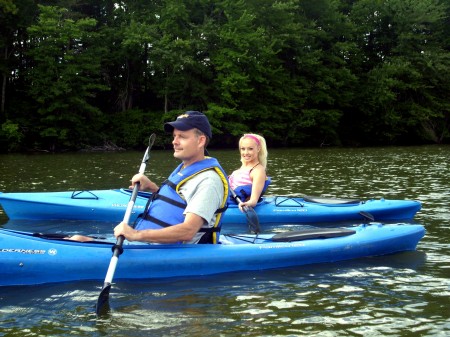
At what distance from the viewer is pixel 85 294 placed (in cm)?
404

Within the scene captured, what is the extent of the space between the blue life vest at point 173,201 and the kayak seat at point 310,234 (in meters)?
1.03

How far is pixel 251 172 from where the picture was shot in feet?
22.9

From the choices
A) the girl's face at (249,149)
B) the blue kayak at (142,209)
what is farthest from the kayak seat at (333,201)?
the girl's face at (249,149)

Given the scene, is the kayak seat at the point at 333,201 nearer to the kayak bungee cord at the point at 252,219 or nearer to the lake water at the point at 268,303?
the kayak bungee cord at the point at 252,219

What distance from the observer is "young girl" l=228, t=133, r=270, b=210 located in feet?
22.6

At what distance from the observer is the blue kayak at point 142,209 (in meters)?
6.98

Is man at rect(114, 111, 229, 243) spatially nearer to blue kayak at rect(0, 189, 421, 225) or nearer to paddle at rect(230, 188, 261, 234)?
paddle at rect(230, 188, 261, 234)

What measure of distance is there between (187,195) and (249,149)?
297 cm

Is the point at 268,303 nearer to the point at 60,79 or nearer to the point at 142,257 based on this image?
the point at 142,257

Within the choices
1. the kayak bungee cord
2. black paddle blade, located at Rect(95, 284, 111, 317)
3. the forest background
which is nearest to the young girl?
the kayak bungee cord

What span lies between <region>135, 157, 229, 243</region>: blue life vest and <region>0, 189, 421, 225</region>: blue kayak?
282 cm

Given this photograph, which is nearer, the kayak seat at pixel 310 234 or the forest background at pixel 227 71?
the kayak seat at pixel 310 234

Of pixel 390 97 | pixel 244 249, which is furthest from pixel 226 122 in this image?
pixel 244 249

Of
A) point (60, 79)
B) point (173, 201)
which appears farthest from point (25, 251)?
point (60, 79)
